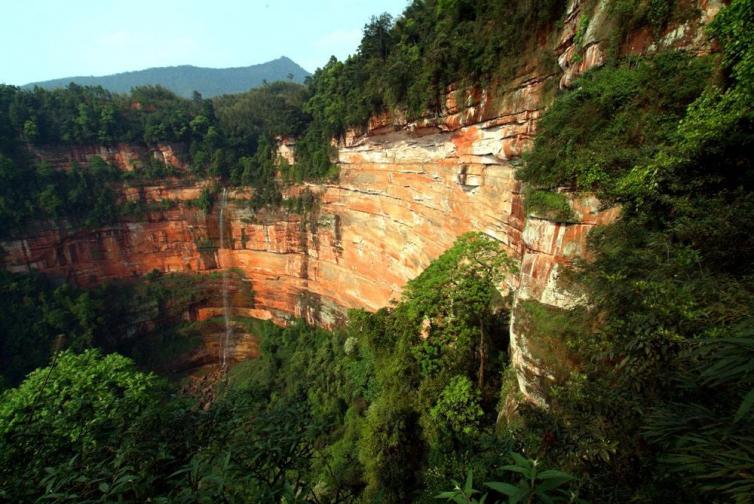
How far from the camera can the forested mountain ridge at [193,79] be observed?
10141 centimetres

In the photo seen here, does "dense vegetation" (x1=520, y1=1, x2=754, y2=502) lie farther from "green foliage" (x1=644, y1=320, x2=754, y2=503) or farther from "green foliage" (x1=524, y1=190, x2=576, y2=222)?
"green foliage" (x1=524, y1=190, x2=576, y2=222)

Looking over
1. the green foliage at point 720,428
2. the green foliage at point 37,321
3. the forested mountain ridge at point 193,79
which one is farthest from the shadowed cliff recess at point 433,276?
the forested mountain ridge at point 193,79

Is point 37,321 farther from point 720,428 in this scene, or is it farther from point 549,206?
point 720,428

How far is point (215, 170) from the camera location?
929 inches

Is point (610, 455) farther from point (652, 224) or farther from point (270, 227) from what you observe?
point (270, 227)

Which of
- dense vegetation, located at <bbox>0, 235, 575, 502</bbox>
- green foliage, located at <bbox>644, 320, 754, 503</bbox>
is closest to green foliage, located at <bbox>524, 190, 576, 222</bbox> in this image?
dense vegetation, located at <bbox>0, 235, 575, 502</bbox>

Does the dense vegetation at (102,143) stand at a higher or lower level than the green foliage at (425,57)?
lower

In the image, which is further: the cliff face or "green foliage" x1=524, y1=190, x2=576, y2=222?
the cliff face

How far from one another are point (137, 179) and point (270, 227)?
10.4m

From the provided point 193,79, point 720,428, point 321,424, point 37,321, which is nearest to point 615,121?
point 720,428

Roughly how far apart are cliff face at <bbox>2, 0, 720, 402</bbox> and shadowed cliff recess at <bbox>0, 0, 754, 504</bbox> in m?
0.09

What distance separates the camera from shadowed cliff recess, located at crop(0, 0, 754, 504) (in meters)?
2.06

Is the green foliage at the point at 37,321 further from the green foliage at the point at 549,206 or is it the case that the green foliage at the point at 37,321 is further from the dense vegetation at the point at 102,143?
the green foliage at the point at 549,206

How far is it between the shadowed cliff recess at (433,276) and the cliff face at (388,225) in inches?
3.4
